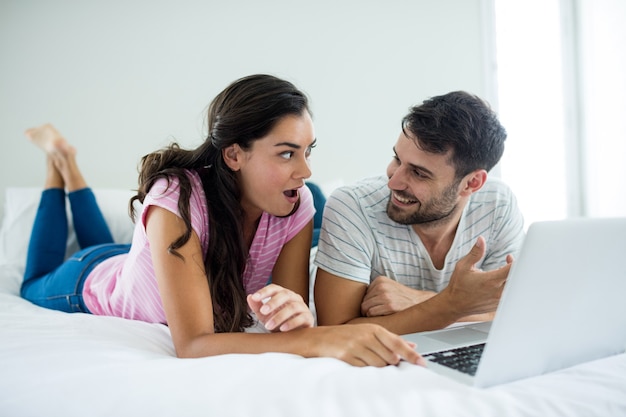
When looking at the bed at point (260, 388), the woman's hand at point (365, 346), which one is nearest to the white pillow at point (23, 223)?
the bed at point (260, 388)

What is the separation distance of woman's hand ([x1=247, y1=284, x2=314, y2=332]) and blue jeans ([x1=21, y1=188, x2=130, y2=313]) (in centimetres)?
98

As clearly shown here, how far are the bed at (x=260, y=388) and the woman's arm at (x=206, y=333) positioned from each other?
0.04m

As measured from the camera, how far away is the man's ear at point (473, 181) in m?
1.41

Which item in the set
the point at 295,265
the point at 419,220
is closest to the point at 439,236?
the point at 419,220

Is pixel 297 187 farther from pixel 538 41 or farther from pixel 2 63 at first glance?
pixel 538 41

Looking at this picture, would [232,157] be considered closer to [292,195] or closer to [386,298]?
[292,195]

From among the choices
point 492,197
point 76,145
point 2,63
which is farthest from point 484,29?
point 2,63

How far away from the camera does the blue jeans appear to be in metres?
1.68

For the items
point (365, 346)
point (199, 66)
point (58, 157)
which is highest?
point (199, 66)

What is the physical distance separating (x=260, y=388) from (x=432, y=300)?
22.6 inches

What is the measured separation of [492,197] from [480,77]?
189 cm

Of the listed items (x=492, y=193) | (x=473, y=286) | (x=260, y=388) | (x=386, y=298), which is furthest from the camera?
(x=492, y=193)

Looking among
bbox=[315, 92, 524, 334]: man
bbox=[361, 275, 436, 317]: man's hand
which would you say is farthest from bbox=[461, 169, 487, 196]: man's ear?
bbox=[361, 275, 436, 317]: man's hand

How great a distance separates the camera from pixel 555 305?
72 cm
